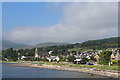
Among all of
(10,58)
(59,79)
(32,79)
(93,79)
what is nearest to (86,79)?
(93,79)

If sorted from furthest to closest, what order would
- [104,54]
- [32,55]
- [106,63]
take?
[32,55] < [104,54] < [106,63]

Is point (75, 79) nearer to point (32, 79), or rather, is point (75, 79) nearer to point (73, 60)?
point (32, 79)

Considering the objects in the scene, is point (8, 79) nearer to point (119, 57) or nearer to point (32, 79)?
point (32, 79)

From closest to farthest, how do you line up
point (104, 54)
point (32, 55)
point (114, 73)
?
point (114, 73) < point (104, 54) < point (32, 55)

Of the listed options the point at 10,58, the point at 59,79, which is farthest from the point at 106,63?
the point at 10,58

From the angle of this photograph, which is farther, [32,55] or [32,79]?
[32,55]

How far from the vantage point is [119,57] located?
68625 millimetres

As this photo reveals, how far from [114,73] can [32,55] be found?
8878 cm

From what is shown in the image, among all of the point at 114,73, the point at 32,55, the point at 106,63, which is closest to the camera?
the point at 114,73

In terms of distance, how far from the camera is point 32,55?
12419 cm

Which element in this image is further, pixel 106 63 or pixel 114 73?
pixel 106 63

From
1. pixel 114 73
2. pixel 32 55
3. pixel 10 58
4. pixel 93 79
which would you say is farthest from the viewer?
pixel 32 55

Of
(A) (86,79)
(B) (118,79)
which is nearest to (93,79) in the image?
(A) (86,79)

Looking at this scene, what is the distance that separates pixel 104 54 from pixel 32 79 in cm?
3877
